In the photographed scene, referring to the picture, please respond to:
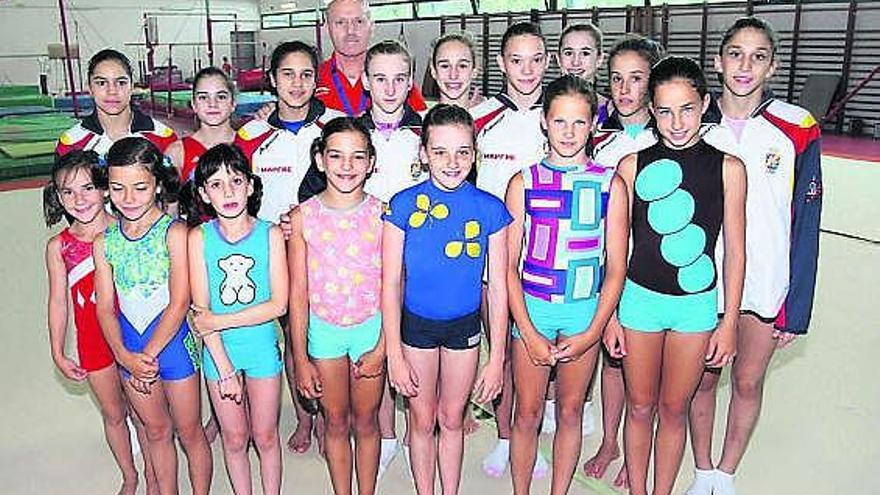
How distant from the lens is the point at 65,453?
325 cm

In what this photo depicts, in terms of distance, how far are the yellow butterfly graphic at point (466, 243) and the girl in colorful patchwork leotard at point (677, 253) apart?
509 millimetres

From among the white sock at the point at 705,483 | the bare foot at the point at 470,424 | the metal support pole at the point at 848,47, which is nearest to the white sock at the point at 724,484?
the white sock at the point at 705,483

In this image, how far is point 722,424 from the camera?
11.4 feet

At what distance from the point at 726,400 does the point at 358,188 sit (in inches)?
89.1

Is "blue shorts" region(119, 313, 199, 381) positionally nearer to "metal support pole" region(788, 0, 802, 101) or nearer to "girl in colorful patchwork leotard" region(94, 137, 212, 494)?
"girl in colorful patchwork leotard" region(94, 137, 212, 494)

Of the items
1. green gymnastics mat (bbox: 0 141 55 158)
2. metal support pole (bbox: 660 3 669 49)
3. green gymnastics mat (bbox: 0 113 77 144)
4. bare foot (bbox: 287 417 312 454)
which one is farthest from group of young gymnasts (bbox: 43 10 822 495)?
metal support pole (bbox: 660 3 669 49)

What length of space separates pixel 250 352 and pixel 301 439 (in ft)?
3.03

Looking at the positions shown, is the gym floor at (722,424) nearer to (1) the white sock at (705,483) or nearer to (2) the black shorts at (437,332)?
(1) the white sock at (705,483)

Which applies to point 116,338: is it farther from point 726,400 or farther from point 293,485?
point 726,400

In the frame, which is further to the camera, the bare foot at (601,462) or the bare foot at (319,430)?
the bare foot at (319,430)

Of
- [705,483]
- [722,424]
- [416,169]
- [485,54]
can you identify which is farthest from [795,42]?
[416,169]

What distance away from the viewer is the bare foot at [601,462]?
3.03m

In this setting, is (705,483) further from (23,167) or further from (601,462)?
(23,167)

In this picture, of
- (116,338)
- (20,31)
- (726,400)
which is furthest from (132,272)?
(20,31)
